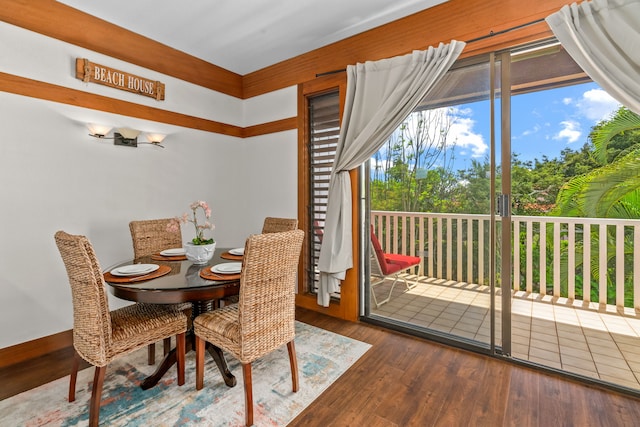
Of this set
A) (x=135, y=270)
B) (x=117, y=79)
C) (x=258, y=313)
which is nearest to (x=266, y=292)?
(x=258, y=313)

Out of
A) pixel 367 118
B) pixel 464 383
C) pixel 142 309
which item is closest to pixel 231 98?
pixel 367 118

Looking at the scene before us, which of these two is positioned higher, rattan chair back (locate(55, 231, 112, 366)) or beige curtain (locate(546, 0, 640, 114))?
beige curtain (locate(546, 0, 640, 114))

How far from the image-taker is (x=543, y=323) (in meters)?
2.94

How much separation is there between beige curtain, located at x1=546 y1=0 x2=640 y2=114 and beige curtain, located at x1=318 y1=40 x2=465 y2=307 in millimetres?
681

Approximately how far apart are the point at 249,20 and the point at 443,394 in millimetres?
3353

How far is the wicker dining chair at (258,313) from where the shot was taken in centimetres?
169

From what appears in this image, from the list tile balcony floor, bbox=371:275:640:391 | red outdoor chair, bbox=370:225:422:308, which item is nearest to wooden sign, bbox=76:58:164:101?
red outdoor chair, bbox=370:225:422:308

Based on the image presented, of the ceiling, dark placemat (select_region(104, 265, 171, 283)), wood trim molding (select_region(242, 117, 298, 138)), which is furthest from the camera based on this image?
wood trim molding (select_region(242, 117, 298, 138))

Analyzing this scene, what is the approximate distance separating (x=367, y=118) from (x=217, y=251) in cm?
184

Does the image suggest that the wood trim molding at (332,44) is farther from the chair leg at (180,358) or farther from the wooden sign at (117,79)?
the chair leg at (180,358)

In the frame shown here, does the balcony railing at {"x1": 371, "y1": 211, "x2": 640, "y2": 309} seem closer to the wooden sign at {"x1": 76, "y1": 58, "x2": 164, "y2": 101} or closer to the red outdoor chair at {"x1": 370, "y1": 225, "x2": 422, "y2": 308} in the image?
the red outdoor chair at {"x1": 370, "y1": 225, "x2": 422, "y2": 308}

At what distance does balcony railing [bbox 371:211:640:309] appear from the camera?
2627mm

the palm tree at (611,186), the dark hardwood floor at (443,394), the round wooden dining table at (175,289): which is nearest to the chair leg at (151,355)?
the round wooden dining table at (175,289)

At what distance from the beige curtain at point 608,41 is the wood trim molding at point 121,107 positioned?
8.01 feet
